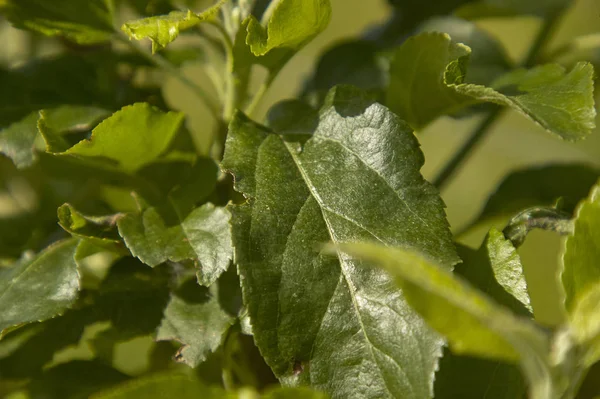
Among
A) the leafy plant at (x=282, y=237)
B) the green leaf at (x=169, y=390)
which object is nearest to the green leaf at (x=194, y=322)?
the leafy plant at (x=282, y=237)

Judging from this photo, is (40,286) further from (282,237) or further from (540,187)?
(540,187)

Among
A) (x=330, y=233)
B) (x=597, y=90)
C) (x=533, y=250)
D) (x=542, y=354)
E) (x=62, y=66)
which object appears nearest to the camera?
(x=542, y=354)

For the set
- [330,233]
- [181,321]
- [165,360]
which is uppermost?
[330,233]

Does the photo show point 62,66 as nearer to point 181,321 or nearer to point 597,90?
point 181,321

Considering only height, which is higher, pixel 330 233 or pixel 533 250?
pixel 330 233

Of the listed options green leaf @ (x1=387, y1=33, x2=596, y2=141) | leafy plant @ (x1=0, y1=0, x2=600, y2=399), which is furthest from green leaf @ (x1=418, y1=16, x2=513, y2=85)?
green leaf @ (x1=387, y1=33, x2=596, y2=141)

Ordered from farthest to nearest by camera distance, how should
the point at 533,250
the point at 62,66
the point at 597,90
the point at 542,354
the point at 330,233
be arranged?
1. the point at 533,250
2. the point at 597,90
3. the point at 62,66
4. the point at 330,233
5. the point at 542,354

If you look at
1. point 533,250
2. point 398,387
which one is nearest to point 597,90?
point 533,250
